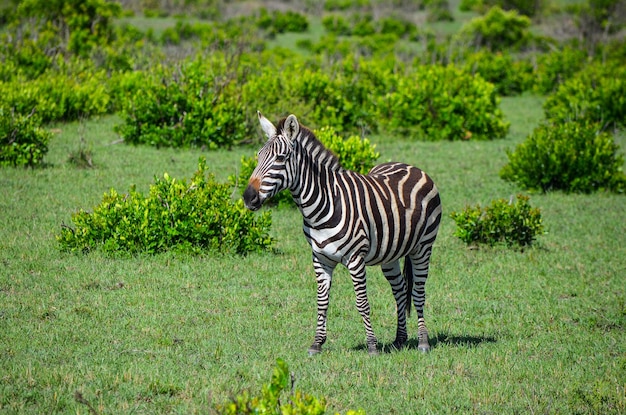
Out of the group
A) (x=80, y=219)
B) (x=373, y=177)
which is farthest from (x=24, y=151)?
(x=373, y=177)

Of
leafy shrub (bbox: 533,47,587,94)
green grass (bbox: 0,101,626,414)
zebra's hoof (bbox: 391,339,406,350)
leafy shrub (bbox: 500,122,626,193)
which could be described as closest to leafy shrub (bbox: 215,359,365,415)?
green grass (bbox: 0,101,626,414)

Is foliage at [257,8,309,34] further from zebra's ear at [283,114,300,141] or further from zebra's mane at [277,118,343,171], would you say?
zebra's ear at [283,114,300,141]

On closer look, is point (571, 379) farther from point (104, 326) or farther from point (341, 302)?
point (104, 326)

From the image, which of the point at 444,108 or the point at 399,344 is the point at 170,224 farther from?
the point at 444,108

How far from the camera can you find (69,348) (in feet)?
23.2

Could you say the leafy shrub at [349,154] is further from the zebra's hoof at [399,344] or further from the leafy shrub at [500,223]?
the zebra's hoof at [399,344]

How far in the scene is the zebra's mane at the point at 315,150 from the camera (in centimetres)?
684

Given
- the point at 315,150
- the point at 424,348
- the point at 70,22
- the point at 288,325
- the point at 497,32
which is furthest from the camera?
the point at 497,32

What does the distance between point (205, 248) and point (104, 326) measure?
2.81 metres

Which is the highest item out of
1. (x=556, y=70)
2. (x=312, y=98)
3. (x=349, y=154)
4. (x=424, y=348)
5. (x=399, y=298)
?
(x=399, y=298)

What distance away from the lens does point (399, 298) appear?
7590 millimetres

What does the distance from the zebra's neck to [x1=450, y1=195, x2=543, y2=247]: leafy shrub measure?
185 inches

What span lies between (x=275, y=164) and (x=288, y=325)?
203cm

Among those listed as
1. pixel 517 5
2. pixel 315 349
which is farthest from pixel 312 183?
pixel 517 5
